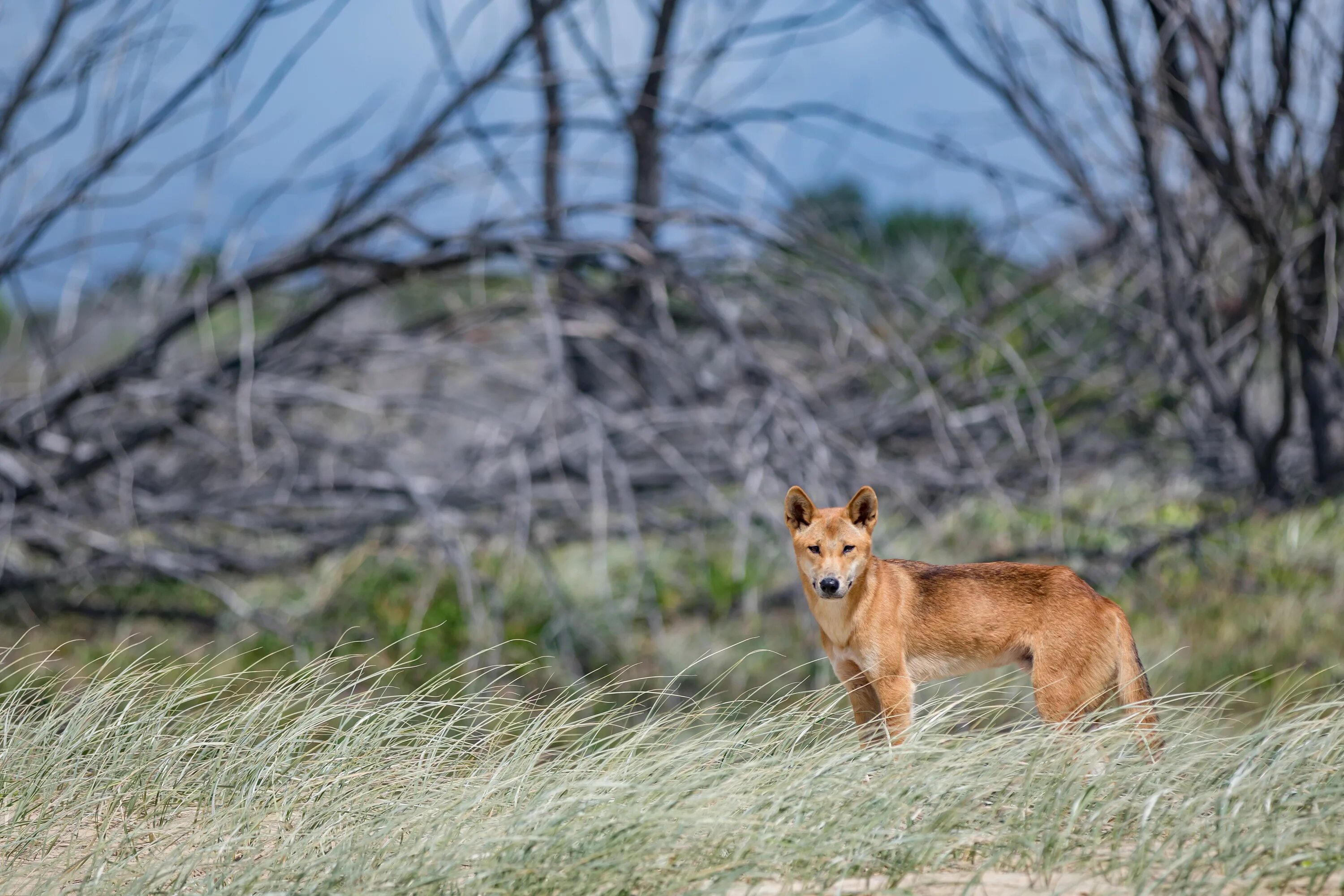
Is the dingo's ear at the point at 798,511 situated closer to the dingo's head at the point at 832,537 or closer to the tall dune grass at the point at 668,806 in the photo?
the dingo's head at the point at 832,537

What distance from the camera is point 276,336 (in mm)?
5961

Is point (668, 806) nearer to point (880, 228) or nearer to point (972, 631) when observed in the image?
point (972, 631)

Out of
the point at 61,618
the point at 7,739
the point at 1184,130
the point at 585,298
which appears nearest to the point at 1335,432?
the point at 1184,130

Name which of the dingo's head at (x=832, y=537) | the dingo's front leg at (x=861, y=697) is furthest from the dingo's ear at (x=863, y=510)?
the dingo's front leg at (x=861, y=697)

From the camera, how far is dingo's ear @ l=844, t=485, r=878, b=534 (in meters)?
1.55

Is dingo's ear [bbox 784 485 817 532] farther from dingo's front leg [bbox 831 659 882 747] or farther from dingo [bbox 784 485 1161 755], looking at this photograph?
dingo's front leg [bbox 831 659 882 747]

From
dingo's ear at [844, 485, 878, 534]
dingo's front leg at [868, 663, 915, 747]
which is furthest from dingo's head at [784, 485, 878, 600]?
dingo's front leg at [868, 663, 915, 747]

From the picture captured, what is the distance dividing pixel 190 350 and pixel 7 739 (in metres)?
10.6

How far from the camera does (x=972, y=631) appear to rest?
5.51 ft

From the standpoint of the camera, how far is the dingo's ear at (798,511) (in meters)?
1.58

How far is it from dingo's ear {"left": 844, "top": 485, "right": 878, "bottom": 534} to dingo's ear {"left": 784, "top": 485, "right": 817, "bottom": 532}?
5 cm

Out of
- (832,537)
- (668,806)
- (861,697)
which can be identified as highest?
(832,537)

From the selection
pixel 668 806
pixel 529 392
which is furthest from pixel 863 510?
pixel 529 392

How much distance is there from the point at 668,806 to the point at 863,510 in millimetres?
827
